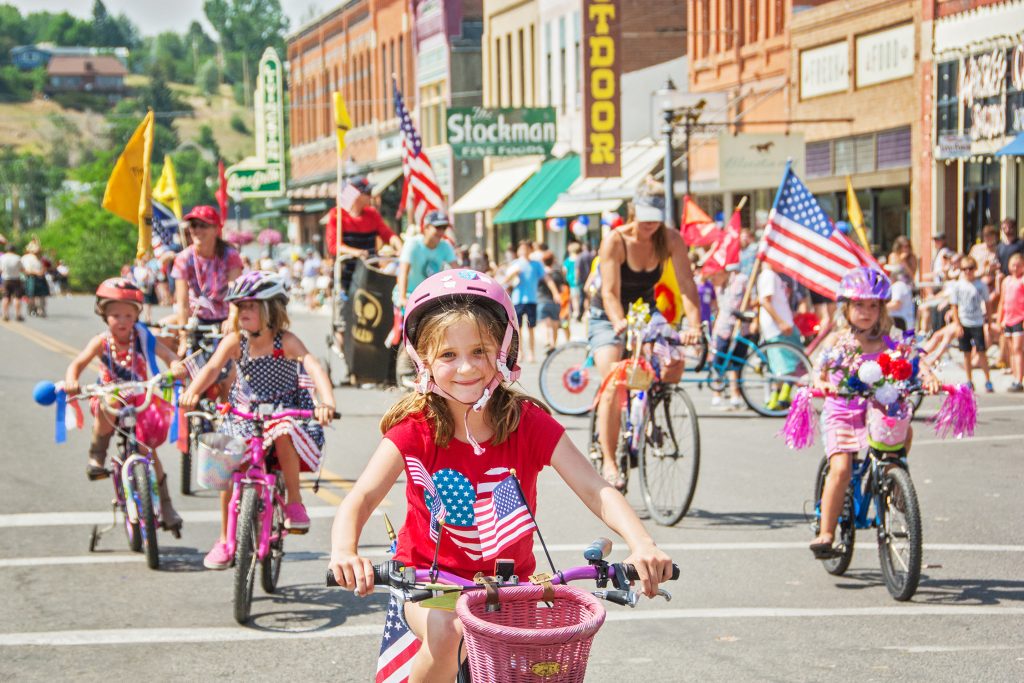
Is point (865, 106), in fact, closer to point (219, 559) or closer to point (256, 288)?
point (256, 288)

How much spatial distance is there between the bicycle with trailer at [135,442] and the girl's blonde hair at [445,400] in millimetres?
4722

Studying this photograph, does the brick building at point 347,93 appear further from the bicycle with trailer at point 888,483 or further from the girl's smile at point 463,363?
the girl's smile at point 463,363

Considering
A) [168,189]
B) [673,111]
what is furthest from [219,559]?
[673,111]

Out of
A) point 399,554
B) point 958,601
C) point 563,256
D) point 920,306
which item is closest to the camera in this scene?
point 399,554

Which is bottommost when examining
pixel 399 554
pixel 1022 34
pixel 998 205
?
pixel 399 554

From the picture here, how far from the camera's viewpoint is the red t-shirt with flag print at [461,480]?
4.31m

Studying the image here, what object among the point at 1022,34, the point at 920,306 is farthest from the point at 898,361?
the point at 1022,34

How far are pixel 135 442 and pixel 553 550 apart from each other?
8.14ft

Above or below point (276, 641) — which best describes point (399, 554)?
above

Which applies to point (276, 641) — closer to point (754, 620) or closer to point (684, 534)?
point (754, 620)

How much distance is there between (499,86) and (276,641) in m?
47.3

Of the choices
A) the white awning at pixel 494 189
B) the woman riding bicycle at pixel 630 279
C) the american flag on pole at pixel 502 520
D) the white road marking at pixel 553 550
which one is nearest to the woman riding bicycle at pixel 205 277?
the white road marking at pixel 553 550

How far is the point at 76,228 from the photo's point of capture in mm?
72000

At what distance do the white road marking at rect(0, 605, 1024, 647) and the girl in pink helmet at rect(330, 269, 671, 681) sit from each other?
10.4 feet
